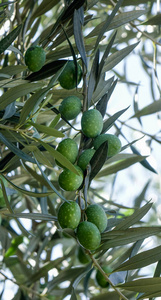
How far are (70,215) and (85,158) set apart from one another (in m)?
0.09

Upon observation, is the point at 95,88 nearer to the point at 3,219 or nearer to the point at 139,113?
the point at 139,113

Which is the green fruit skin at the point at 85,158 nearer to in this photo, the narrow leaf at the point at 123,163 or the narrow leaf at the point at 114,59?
the narrow leaf at the point at 114,59

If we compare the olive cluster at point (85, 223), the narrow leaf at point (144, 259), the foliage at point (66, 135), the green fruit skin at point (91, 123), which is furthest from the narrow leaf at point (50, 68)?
the narrow leaf at point (144, 259)

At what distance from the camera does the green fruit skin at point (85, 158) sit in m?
Result: 0.62

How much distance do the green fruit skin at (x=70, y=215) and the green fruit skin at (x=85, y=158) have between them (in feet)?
0.21

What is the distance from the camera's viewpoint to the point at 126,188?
3152 mm

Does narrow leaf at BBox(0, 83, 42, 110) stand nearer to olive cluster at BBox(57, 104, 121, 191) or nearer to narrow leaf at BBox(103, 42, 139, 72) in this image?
olive cluster at BBox(57, 104, 121, 191)

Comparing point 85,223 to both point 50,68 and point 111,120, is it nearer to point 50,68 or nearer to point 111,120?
point 111,120

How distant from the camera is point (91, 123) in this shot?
62 centimetres

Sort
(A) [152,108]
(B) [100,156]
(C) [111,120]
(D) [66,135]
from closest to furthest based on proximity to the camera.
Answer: (B) [100,156], (C) [111,120], (D) [66,135], (A) [152,108]

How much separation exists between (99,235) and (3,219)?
1.74 ft

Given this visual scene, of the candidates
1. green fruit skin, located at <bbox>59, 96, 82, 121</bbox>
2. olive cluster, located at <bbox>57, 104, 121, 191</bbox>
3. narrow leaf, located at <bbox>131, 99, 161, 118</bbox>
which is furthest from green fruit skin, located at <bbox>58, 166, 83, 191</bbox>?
narrow leaf, located at <bbox>131, 99, 161, 118</bbox>

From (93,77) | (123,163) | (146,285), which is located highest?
(93,77)

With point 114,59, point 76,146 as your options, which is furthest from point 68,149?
point 114,59
